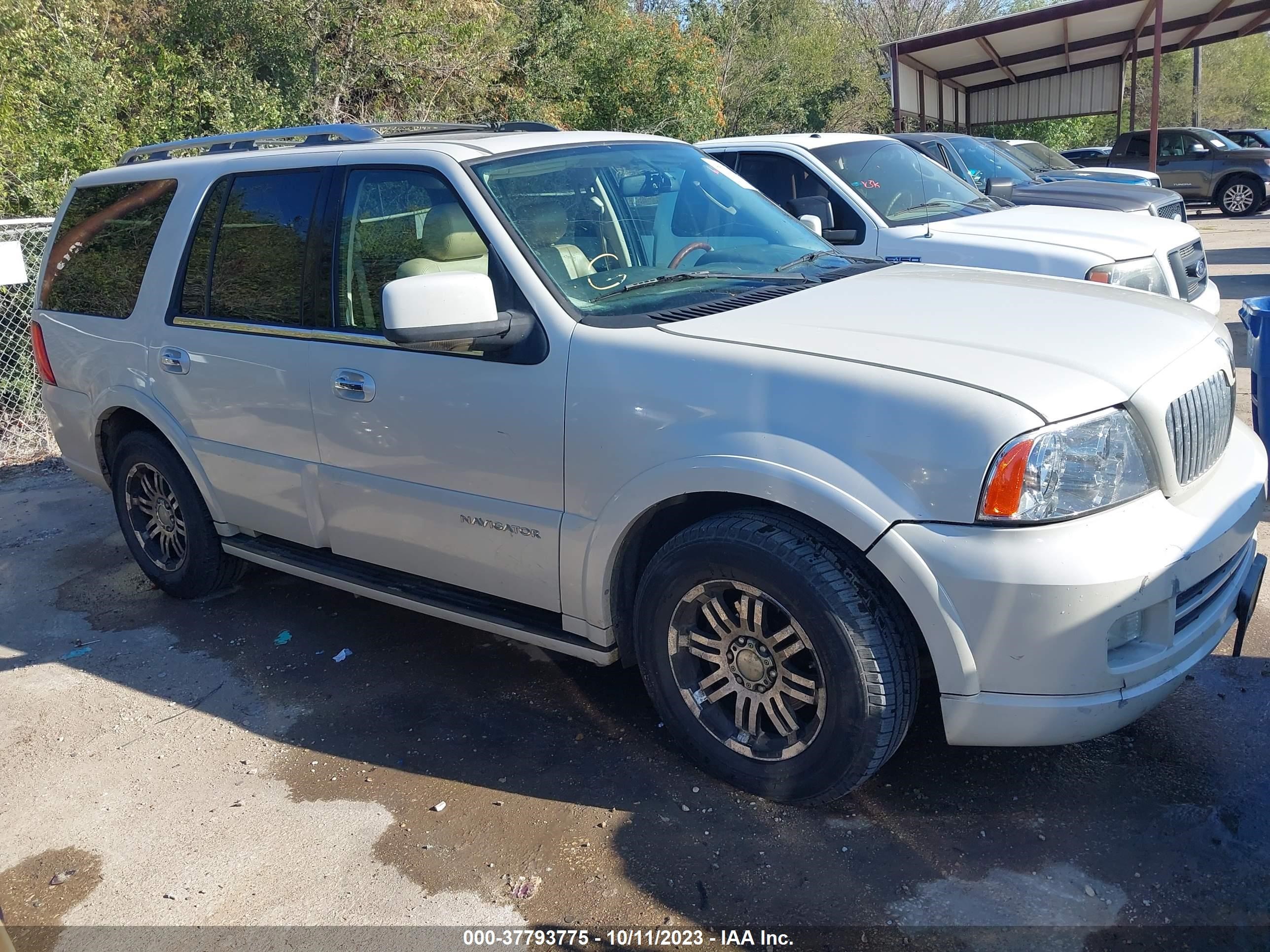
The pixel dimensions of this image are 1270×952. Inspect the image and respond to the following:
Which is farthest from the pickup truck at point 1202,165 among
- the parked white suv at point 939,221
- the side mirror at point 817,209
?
the side mirror at point 817,209

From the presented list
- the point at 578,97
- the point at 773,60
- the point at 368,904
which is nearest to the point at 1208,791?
the point at 368,904

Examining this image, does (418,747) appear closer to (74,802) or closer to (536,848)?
(536,848)

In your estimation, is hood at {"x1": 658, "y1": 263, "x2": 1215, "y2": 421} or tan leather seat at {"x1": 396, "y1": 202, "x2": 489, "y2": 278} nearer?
hood at {"x1": 658, "y1": 263, "x2": 1215, "y2": 421}

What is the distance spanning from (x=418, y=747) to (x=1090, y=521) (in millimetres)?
2364

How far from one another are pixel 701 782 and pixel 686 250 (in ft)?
6.17

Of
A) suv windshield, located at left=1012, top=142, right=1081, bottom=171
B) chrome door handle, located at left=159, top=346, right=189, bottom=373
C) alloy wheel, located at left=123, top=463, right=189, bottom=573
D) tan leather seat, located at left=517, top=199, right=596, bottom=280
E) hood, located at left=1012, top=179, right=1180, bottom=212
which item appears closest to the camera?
tan leather seat, located at left=517, top=199, right=596, bottom=280

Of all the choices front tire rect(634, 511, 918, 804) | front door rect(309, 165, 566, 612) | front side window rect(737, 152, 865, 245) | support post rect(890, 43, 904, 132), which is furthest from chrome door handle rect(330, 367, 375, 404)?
support post rect(890, 43, 904, 132)

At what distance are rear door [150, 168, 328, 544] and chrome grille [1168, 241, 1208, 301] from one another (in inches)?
229

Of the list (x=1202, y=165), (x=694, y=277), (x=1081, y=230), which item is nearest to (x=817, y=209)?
(x=1081, y=230)

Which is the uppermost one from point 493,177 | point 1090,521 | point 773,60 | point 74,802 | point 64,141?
point 773,60

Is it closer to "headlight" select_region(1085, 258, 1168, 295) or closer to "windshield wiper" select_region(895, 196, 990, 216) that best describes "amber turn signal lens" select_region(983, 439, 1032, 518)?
"headlight" select_region(1085, 258, 1168, 295)

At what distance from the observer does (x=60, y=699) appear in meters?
4.47

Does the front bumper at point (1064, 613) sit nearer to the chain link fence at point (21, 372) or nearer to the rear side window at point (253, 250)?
the rear side window at point (253, 250)

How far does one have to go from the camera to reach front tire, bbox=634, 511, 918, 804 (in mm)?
2959
